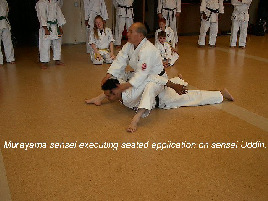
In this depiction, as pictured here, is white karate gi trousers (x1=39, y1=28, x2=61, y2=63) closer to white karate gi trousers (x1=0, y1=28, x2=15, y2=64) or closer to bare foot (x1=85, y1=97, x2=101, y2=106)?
white karate gi trousers (x1=0, y1=28, x2=15, y2=64)

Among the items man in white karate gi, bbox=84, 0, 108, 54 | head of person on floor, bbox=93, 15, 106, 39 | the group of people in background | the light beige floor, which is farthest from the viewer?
man in white karate gi, bbox=84, 0, 108, 54

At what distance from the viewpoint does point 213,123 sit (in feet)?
10.0

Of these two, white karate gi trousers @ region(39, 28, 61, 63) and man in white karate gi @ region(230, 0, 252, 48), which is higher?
man in white karate gi @ region(230, 0, 252, 48)

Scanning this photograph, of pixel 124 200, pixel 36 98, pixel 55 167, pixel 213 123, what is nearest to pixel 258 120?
pixel 213 123

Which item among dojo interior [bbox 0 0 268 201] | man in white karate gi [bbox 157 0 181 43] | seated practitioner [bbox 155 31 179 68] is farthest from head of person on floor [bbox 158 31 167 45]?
man in white karate gi [bbox 157 0 181 43]

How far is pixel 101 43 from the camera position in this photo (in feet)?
18.6

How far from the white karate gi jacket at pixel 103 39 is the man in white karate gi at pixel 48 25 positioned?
62 centimetres

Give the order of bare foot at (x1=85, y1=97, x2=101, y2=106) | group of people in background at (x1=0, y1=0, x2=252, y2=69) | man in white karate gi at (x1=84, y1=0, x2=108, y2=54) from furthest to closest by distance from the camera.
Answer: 1. man in white karate gi at (x1=84, y1=0, x2=108, y2=54)
2. group of people in background at (x1=0, y1=0, x2=252, y2=69)
3. bare foot at (x1=85, y1=97, x2=101, y2=106)

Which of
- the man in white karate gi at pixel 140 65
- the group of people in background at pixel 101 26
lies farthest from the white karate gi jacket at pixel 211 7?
the man in white karate gi at pixel 140 65

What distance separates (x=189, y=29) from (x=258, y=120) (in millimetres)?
6765

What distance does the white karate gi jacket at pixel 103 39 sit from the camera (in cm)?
563

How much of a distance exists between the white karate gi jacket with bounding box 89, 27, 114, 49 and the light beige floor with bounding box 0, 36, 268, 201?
4.06 ft

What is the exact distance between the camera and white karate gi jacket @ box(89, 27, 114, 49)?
222 inches

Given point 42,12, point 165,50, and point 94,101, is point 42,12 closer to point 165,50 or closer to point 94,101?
point 165,50
